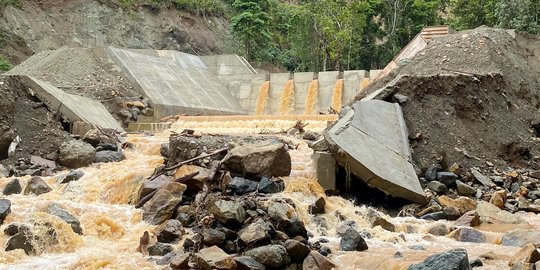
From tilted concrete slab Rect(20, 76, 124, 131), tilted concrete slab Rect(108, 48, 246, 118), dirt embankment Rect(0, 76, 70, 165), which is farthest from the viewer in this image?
tilted concrete slab Rect(108, 48, 246, 118)

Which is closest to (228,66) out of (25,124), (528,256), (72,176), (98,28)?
(98,28)

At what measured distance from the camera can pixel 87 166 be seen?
1156cm

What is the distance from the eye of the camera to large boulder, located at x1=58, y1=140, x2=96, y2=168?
11.5m

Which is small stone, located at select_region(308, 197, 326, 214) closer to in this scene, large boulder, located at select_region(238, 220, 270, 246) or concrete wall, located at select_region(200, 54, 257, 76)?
large boulder, located at select_region(238, 220, 270, 246)

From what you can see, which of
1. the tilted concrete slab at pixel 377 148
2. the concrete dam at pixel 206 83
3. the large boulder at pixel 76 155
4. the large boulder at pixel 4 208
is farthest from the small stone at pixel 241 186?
the concrete dam at pixel 206 83

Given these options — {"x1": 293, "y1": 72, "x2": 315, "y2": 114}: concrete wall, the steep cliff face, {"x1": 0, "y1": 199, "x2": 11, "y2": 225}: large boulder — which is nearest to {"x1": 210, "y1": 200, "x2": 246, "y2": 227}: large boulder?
{"x1": 0, "y1": 199, "x2": 11, "y2": 225}: large boulder

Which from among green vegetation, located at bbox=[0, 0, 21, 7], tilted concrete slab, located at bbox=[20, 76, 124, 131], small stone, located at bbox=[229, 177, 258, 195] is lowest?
small stone, located at bbox=[229, 177, 258, 195]

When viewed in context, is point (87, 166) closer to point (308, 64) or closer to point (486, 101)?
point (486, 101)

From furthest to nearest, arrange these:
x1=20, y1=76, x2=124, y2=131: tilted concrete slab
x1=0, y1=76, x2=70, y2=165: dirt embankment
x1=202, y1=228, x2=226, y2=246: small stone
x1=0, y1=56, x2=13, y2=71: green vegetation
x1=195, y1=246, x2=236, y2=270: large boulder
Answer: x1=0, y1=56, x2=13, y2=71: green vegetation, x1=20, y1=76, x2=124, y2=131: tilted concrete slab, x1=0, y1=76, x2=70, y2=165: dirt embankment, x1=202, y1=228, x2=226, y2=246: small stone, x1=195, y1=246, x2=236, y2=270: large boulder

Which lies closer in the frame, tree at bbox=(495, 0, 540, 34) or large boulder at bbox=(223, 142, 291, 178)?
large boulder at bbox=(223, 142, 291, 178)

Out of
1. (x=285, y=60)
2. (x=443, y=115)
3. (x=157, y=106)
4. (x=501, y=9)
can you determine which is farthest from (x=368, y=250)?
(x=285, y=60)

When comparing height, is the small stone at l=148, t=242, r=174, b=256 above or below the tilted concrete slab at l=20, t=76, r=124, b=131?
below

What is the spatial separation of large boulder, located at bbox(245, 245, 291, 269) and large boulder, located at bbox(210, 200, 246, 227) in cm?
78

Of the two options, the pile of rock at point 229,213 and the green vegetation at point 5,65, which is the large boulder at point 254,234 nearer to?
the pile of rock at point 229,213
